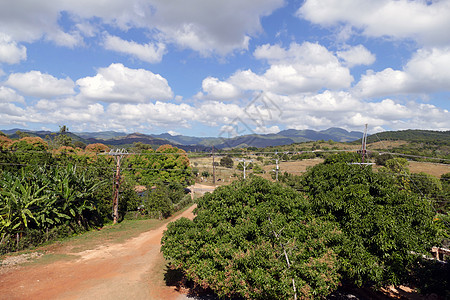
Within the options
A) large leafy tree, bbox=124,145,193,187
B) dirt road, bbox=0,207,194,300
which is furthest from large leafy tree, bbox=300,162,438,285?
large leafy tree, bbox=124,145,193,187

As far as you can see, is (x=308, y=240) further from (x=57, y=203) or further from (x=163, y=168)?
(x=163, y=168)

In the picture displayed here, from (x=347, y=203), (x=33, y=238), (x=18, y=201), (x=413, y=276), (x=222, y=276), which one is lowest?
(x=33, y=238)

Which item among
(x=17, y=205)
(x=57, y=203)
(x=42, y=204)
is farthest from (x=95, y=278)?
(x=57, y=203)

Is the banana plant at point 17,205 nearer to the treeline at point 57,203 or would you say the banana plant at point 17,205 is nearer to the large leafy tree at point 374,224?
the treeline at point 57,203

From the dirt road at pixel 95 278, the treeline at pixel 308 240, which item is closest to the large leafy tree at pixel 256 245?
the treeline at pixel 308 240

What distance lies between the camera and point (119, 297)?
9.91 m

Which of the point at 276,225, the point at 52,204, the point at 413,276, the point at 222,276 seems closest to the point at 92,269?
the point at 52,204

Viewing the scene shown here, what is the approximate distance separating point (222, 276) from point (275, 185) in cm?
455

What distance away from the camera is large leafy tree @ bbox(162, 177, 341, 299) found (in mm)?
7418

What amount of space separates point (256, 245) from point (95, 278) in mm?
8623

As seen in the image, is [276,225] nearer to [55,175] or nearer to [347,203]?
[347,203]

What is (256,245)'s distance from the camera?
8.55 m

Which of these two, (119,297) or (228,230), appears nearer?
(228,230)

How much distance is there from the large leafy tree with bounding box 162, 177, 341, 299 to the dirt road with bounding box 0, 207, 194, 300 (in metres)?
2.71
